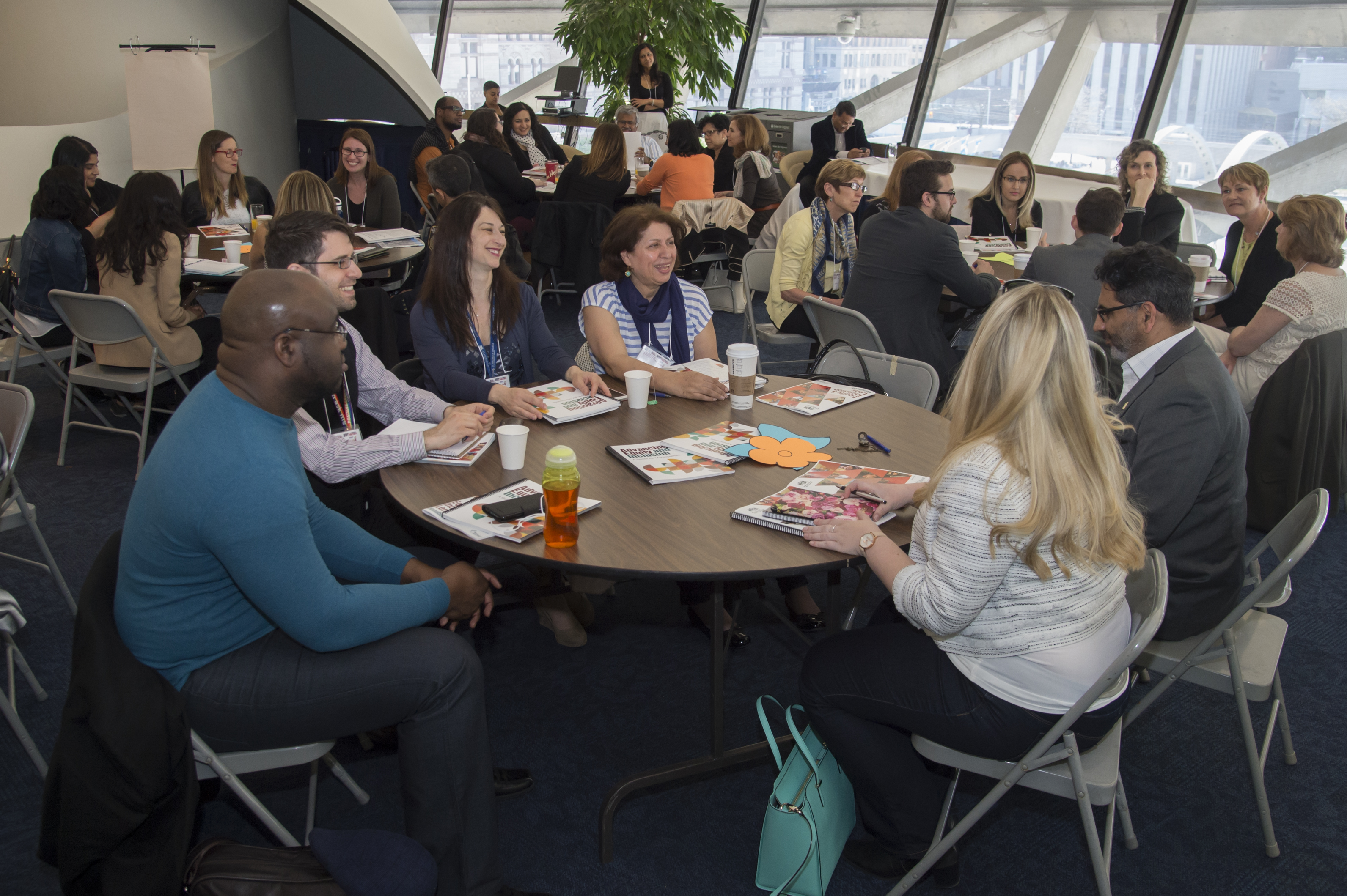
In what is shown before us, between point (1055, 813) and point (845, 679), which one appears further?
point (1055, 813)

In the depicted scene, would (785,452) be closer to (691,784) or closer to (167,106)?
(691,784)

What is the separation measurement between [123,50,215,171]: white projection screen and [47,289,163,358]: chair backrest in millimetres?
3034

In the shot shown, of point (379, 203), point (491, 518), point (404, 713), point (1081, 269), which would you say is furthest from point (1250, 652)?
point (379, 203)

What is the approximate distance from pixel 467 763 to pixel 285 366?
800 mm

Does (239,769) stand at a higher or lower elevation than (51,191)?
lower

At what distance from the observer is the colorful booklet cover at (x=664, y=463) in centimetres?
216

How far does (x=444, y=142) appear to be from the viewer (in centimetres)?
725

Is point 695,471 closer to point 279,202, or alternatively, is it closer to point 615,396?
point 615,396

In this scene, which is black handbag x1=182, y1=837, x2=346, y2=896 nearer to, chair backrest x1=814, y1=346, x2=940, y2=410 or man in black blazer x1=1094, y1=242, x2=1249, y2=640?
man in black blazer x1=1094, y1=242, x2=1249, y2=640

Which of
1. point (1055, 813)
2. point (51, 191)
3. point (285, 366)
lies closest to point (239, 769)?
point (285, 366)

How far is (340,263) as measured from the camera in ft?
8.85

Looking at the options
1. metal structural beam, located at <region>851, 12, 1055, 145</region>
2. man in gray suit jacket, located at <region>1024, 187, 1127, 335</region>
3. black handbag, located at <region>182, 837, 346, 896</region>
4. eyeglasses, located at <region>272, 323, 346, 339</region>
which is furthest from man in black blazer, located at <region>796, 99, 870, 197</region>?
black handbag, located at <region>182, 837, 346, 896</region>

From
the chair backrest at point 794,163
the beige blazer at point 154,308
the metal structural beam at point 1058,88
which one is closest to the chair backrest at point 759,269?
the beige blazer at point 154,308

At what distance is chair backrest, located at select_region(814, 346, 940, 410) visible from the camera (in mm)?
2977
